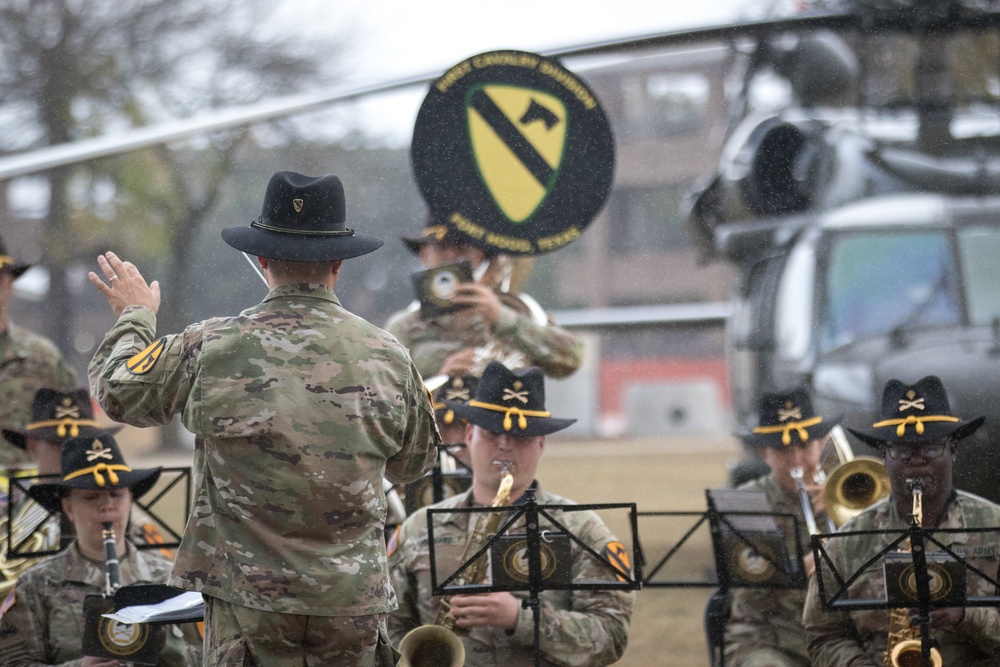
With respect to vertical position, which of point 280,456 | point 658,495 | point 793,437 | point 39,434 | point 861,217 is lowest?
point 280,456

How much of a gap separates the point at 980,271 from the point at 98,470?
5338mm

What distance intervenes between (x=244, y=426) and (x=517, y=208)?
248cm

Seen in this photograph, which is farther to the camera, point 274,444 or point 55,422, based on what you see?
point 55,422

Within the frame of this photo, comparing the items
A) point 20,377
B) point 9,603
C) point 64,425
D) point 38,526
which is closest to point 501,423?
point 9,603

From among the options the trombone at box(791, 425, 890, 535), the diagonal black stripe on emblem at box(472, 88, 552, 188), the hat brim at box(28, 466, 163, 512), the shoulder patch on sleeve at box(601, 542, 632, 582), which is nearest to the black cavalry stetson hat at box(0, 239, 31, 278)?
the hat brim at box(28, 466, 163, 512)

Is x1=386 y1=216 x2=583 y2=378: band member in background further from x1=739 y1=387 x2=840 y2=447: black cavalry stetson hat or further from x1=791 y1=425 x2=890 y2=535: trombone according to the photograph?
x1=791 y1=425 x2=890 y2=535: trombone

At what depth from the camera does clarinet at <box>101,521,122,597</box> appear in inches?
183

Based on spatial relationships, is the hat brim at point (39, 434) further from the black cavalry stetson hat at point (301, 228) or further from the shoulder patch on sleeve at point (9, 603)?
the black cavalry stetson hat at point (301, 228)

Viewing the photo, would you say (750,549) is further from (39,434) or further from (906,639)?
(39,434)

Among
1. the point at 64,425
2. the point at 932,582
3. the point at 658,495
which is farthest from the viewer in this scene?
the point at 658,495

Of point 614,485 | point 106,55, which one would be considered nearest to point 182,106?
point 106,55

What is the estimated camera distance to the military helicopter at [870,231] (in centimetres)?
780

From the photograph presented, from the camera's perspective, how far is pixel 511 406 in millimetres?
4887

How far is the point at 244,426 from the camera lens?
11.3ft
